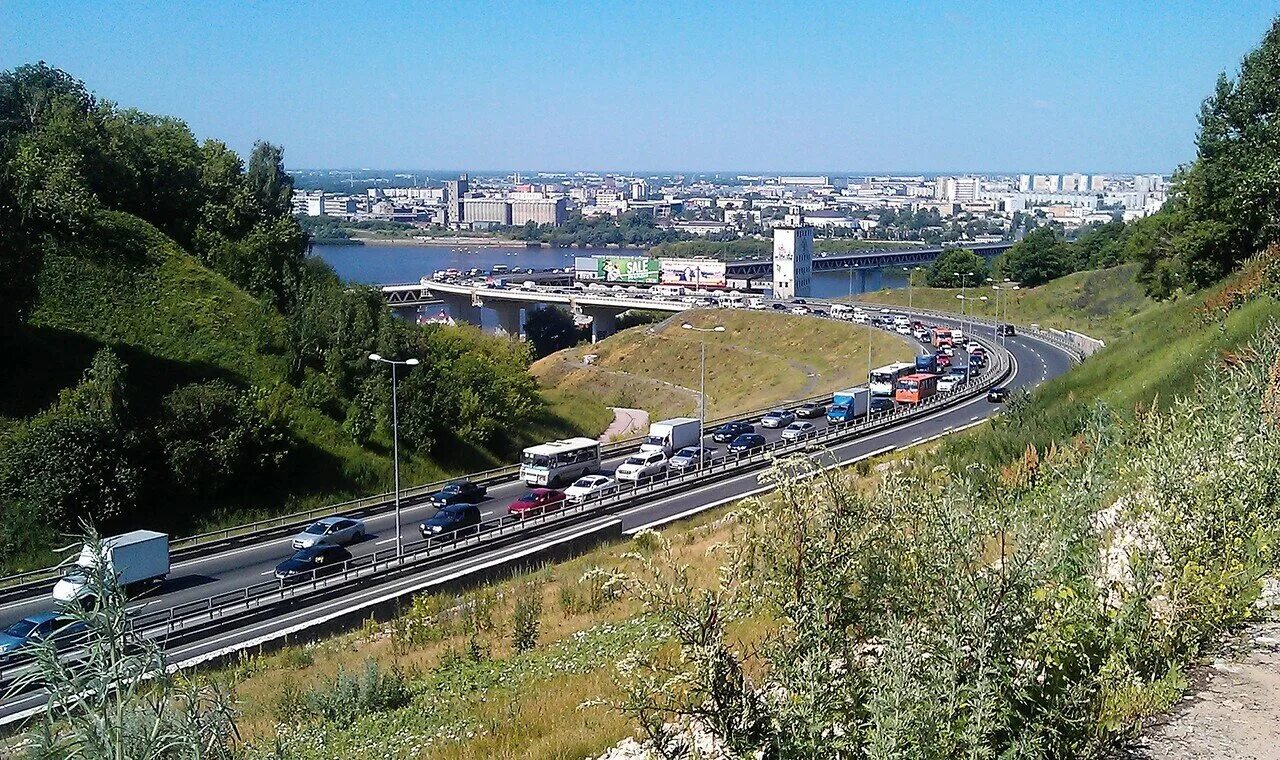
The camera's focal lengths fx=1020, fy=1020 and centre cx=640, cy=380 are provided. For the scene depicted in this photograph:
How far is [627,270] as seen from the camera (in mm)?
110688

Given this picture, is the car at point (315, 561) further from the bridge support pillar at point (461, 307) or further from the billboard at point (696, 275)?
the billboard at point (696, 275)

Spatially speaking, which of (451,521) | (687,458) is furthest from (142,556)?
(687,458)

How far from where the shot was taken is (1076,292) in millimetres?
70875

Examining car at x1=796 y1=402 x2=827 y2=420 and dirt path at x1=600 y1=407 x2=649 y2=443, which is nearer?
car at x1=796 y1=402 x2=827 y2=420

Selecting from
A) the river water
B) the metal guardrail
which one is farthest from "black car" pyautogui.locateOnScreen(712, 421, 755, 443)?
the river water

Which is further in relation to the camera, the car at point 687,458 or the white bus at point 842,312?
the white bus at point 842,312

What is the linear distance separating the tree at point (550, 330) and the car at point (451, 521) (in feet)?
195

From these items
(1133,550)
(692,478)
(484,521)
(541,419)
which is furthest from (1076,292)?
(1133,550)

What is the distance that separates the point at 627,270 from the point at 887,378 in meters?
70.5

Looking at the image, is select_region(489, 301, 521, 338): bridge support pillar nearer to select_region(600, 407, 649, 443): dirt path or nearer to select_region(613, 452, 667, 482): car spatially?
select_region(600, 407, 649, 443): dirt path

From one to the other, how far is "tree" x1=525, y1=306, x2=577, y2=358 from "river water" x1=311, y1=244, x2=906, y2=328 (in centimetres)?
610

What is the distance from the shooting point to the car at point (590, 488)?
1031 inches

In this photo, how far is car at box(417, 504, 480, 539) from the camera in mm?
23656

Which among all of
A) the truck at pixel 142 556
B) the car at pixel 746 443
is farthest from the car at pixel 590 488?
the truck at pixel 142 556
